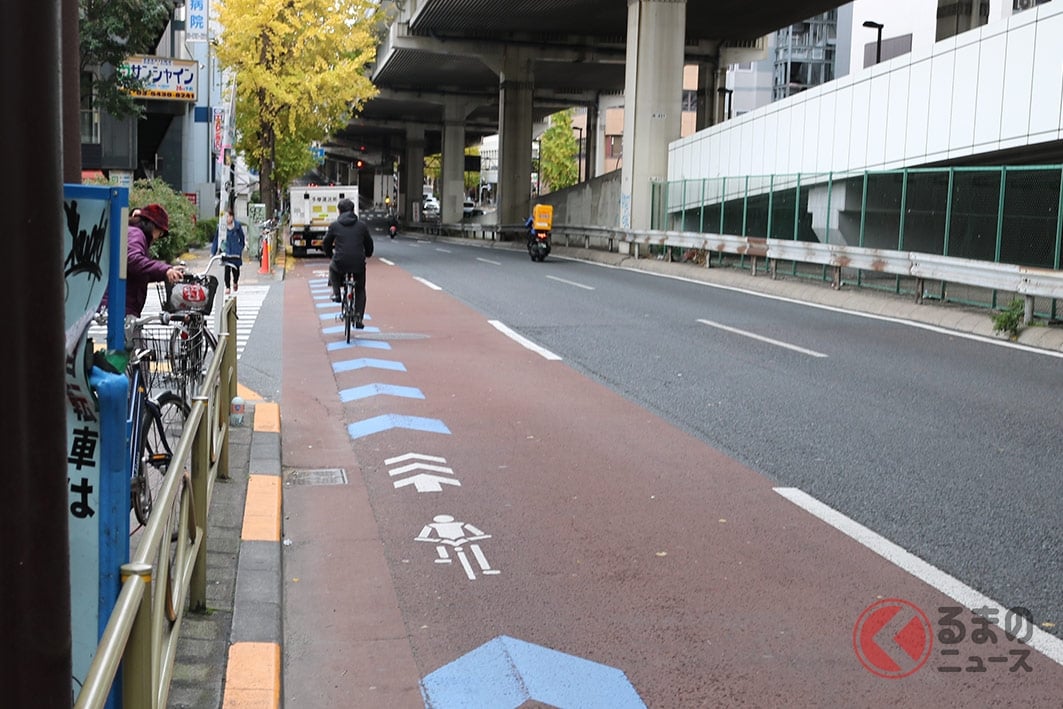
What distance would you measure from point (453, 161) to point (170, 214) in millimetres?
42587

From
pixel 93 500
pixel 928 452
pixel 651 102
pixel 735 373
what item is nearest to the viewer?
pixel 93 500

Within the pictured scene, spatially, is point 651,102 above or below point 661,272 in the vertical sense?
above

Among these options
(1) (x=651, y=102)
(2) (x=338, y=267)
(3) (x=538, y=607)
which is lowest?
(3) (x=538, y=607)

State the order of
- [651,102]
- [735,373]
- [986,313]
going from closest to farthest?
[735,373]
[986,313]
[651,102]

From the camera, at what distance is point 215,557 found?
6008 millimetres

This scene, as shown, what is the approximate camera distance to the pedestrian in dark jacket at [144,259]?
7.99 meters

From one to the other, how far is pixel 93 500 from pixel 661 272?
27.7 metres

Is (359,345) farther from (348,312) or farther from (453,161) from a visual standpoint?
(453,161)

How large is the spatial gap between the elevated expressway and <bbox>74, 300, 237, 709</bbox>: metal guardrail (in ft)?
105

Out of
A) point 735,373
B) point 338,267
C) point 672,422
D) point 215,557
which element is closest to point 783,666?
point 215,557

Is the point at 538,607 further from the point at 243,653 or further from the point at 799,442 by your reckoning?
the point at 799,442

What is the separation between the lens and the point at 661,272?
101 feet

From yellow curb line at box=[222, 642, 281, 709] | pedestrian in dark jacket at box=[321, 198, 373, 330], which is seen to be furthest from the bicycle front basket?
pedestrian in dark jacket at box=[321, 198, 373, 330]

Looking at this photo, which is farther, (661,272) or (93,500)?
(661,272)
